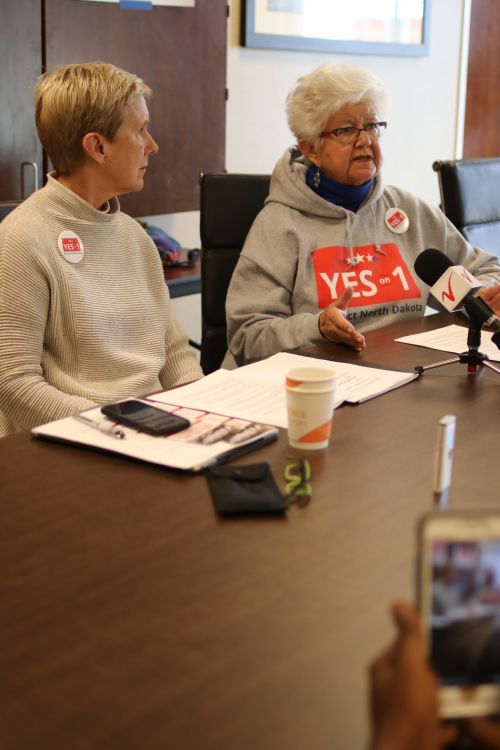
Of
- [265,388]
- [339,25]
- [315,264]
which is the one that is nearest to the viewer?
[265,388]

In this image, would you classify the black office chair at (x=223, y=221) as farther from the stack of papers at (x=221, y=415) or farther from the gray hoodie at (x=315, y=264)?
the stack of papers at (x=221, y=415)

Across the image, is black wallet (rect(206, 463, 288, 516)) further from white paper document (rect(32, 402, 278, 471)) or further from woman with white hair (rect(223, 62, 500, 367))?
woman with white hair (rect(223, 62, 500, 367))

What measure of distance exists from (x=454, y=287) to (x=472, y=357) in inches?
5.3

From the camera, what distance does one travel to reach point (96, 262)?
2.04m

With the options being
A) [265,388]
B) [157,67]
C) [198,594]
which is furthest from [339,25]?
[198,594]

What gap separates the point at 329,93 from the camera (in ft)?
7.98

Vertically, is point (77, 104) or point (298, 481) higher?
point (77, 104)

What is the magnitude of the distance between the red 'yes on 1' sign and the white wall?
1708mm

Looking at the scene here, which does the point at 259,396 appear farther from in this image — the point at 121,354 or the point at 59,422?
the point at 121,354

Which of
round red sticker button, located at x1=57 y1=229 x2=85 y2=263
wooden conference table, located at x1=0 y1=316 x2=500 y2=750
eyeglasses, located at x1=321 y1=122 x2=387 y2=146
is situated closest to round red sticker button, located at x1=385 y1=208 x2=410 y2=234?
eyeglasses, located at x1=321 y1=122 x2=387 y2=146

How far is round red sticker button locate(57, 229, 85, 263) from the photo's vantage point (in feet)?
6.44

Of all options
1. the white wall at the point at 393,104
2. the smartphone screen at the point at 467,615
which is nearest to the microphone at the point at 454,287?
the smartphone screen at the point at 467,615

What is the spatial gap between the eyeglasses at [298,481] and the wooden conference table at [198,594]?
15 mm

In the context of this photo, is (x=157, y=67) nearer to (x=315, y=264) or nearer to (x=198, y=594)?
(x=315, y=264)
